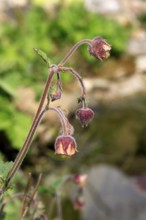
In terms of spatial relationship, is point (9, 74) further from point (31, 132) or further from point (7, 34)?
point (7, 34)

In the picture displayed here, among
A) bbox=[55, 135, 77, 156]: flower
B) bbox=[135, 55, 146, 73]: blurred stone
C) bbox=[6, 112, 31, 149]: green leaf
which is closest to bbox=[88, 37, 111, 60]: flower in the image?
bbox=[55, 135, 77, 156]: flower

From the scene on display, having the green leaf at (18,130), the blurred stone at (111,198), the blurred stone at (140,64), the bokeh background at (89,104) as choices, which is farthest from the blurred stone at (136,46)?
the green leaf at (18,130)

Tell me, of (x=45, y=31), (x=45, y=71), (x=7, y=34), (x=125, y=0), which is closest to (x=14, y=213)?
(x=45, y=71)

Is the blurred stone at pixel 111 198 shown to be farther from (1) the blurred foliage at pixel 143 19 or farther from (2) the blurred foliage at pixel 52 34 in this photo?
(1) the blurred foliage at pixel 143 19

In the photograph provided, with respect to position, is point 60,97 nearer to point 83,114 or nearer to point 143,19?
Result: point 83,114

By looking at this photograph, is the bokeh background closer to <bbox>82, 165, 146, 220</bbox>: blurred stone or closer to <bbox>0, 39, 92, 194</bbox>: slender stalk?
<bbox>82, 165, 146, 220</bbox>: blurred stone
